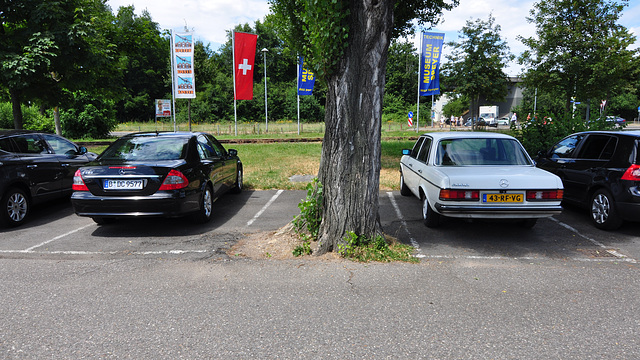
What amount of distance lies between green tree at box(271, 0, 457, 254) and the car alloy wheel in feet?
17.8

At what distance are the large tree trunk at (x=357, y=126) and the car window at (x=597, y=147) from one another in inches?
172

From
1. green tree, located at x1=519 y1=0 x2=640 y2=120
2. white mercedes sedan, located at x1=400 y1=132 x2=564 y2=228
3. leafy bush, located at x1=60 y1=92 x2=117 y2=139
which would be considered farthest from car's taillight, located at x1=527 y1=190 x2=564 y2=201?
leafy bush, located at x1=60 y1=92 x2=117 y2=139

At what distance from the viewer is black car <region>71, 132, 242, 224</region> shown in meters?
6.22

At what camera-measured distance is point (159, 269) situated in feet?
16.2

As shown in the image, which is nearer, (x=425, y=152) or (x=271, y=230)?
(x=271, y=230)

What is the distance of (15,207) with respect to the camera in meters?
7.14

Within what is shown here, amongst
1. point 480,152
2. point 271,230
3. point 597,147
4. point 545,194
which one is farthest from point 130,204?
point 597,147

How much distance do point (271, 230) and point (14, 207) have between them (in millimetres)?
4483

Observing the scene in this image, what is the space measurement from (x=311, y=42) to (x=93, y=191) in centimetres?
401

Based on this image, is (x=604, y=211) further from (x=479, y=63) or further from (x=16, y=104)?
(x=479, y=63)

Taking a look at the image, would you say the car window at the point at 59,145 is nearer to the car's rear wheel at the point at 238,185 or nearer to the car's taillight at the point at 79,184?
the car's taillight at the point at 79,184

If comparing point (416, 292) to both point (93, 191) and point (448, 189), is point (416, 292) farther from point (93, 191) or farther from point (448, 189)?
point (93, 191)

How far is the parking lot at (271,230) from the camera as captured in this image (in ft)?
18.4

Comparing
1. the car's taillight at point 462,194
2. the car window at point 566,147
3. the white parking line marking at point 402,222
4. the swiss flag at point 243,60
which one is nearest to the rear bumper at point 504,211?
the car's taillight at point 462,194
